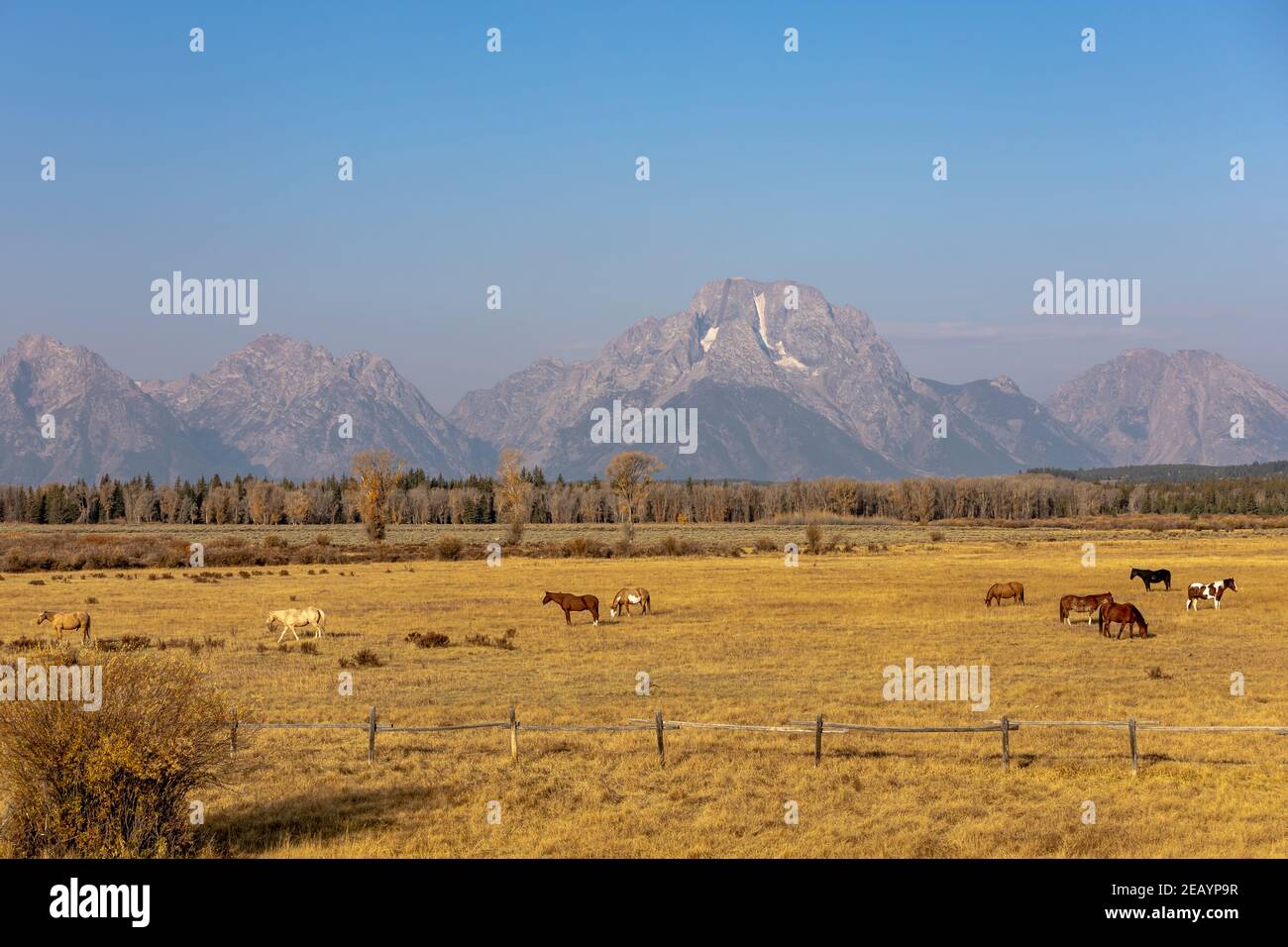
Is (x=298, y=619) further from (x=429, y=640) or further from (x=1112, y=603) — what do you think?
(x=1112, y=603)

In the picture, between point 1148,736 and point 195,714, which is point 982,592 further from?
point 195,714

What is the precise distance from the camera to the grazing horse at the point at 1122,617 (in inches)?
1375

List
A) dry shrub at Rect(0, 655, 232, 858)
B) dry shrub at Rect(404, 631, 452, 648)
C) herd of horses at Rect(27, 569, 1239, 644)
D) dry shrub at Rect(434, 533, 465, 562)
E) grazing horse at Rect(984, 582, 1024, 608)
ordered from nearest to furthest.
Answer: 1. dry shrub at Rect(0, 655, 232, 858)
2. dry shrub at Rect(404, 631, 452, 648)
3. herd of horses at Rect(27, 569, 1239, 644)
4. grazing horse at Rect(984, 582, 1024, 608)
5. dry shrub at Rect(434, 533, 465, 562)

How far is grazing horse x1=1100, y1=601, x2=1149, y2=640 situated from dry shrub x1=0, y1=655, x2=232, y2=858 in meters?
30.0

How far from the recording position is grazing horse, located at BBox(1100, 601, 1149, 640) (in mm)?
34938

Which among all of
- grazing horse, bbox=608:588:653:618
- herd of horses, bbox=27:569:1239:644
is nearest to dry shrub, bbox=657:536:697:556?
herd of horses, bbox=27:569:1239:644

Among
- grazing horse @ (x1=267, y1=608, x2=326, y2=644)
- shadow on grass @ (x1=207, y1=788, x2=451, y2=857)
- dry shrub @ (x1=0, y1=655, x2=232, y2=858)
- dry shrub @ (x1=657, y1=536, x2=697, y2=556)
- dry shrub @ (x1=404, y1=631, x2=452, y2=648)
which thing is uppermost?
dry shrub @ (x1=0, y1=655, x2=232, y2=858)

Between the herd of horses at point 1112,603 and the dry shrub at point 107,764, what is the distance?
1180 inches

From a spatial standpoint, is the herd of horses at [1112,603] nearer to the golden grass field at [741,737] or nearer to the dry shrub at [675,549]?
the golden grass field at [741,737]

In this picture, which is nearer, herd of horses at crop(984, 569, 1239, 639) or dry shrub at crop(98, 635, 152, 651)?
dry shrub at crop(98, 635, 152, 651)

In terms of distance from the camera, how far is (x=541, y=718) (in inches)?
874

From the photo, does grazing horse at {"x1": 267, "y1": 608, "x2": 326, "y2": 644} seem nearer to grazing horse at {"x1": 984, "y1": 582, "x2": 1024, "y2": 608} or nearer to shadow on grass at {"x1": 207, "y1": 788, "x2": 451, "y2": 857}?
shadow on grass at {"x1": 207, "y1": 788, "x2": 451, "y2": 857}
